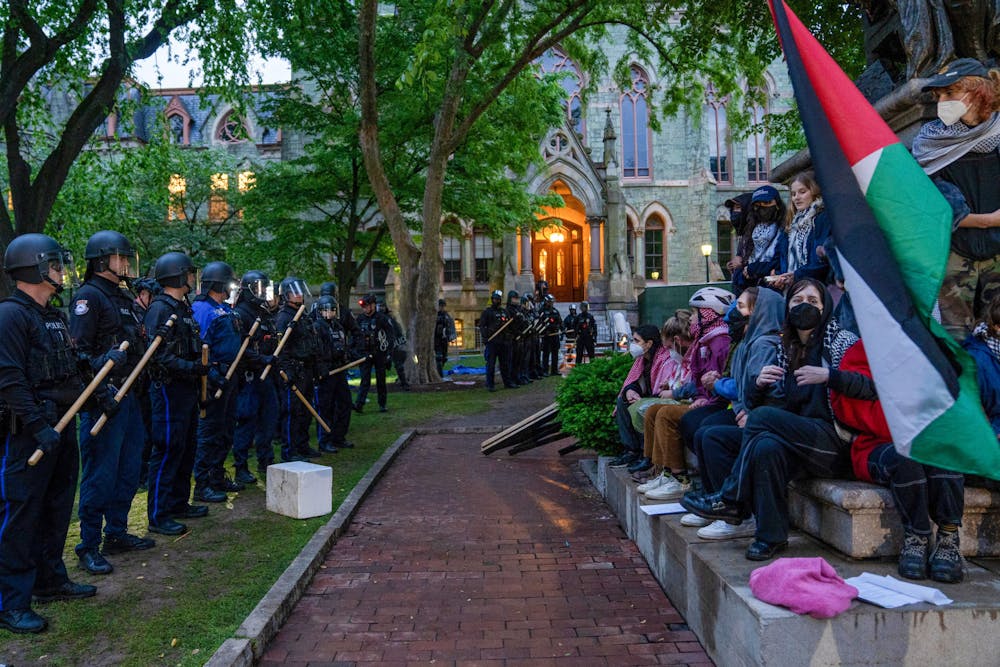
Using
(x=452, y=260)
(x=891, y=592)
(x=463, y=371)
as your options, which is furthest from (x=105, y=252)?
(x=452, y=260)

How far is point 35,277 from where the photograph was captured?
466 cm

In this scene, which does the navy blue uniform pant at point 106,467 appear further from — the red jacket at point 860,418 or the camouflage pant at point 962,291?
the camouflage pant at point 962,291

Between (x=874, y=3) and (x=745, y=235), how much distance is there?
2.13 meters

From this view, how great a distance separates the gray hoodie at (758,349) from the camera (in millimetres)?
4609

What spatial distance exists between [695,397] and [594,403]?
1939 mm

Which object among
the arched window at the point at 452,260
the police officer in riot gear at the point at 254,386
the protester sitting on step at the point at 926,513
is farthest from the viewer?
the arched window at the point at 452,260

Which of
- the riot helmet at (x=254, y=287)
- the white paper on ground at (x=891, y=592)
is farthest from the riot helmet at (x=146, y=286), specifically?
the white paper on ground at (x=891, y=592)

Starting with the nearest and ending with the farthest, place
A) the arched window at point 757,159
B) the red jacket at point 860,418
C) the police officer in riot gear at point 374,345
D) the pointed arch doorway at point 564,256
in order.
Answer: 1. the red jacket at point 860,418
2. the police officer in riot gear at point 374,345
3. the pointed arch doorway at point 564,256
4. the arched window at point 757,159

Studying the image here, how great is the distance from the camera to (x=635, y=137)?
1474 inches

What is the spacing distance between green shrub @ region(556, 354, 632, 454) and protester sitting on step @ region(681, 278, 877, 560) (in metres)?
3.35

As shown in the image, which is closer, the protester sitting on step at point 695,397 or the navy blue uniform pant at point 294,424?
the protester sitting on step at point 695,397

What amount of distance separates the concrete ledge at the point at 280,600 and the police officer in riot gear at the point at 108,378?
145 cm

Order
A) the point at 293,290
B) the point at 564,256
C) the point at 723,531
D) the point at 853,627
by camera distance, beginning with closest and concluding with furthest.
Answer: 1. the point at 853,627
2. the point at 723,531
3. the point at 293,290
4. the point at 564,256

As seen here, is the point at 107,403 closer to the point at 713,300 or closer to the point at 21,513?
the point at 21,513
